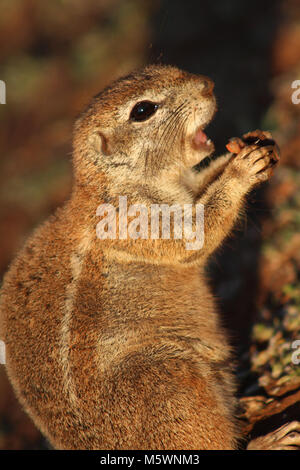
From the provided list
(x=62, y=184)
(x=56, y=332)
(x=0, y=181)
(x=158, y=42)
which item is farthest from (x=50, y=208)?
(x=56, y=332)

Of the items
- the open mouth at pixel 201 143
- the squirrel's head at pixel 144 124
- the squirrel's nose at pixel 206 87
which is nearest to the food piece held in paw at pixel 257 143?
the open mouth at pixel 201 143

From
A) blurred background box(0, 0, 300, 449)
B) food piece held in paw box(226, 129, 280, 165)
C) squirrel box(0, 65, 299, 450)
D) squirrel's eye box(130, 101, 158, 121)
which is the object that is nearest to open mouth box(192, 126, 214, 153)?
squirrel box(0, 65, 299, 450)

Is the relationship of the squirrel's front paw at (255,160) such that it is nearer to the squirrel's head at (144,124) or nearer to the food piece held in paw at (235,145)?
the food piece held in paw at (235,145)

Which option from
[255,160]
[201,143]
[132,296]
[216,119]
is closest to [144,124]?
[201,143]

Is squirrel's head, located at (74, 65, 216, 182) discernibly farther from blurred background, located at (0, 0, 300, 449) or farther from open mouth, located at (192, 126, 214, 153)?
blurred background, located at (0, 0, 300, 449)

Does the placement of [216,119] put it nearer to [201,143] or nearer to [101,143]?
[201,143]
